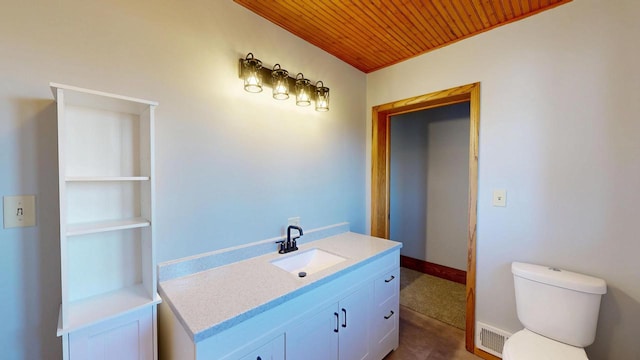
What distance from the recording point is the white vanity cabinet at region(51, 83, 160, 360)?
979 mm

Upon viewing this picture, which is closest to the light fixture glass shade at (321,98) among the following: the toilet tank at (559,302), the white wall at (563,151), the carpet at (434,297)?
the white wall at (563,151)

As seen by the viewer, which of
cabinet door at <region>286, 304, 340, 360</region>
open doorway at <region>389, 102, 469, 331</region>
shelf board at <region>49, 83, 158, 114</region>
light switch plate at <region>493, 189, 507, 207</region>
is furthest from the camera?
open doorway at <region>389, 102, 469, 331</region>

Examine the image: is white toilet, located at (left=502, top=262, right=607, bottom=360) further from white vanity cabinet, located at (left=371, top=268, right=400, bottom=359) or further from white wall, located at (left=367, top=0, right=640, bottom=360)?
white vanity cabinet, located at (left=371, top=268, right=400, bottom=359)

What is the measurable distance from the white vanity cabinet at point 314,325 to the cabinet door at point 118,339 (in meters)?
0.08

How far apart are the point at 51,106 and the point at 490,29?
2702mm

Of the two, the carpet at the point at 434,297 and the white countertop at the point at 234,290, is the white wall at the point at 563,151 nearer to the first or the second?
the carpet at the point at 434,297

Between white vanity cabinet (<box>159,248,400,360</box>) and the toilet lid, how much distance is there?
0.74m

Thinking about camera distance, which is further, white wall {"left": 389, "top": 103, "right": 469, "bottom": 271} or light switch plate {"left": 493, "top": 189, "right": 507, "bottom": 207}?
white wall {"left": 389, "top": 103, "right": 469, "bottom": 271}

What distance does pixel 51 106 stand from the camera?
101cm

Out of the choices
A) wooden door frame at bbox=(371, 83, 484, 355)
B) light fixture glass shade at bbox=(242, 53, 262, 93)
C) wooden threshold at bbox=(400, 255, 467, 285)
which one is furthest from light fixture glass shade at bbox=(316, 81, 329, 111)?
wooden threshold at bbox=(400, 255, 467, 285)

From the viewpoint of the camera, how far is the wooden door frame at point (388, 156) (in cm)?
192

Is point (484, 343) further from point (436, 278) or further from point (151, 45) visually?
point (151, 45)

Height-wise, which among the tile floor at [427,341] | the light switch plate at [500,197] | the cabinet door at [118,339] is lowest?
the tile floor at [427,341]

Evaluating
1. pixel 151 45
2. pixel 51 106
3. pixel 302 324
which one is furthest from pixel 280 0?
pixel 302 324
